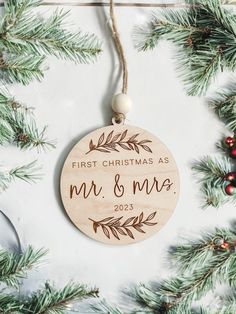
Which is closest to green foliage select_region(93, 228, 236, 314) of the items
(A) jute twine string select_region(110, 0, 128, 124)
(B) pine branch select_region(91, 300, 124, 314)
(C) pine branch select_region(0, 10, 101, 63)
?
(B) pine branch select_region(91, 300, 124, 314)

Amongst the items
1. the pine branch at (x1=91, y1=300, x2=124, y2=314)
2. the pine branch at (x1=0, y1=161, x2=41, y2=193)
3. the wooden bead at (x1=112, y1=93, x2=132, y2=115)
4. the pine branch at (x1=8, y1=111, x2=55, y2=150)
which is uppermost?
the wooden bead at (x1=112, y1=93, x2=132, y2=115)

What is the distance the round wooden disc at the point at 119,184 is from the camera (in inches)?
29.1

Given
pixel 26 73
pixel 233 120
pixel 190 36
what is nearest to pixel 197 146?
pixel 233 120

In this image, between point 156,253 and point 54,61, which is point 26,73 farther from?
point 156,253

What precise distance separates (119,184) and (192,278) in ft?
0.60

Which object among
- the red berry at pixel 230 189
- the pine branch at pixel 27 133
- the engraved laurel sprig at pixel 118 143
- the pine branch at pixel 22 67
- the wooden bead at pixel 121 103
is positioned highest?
the pine branch at pixel 22 67

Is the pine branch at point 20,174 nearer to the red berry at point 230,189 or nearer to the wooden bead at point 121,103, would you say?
the wooden bead at point 121,103

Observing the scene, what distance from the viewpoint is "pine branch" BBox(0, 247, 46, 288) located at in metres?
0.72

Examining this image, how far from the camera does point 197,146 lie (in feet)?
2.51

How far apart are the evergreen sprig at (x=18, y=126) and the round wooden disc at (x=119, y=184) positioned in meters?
0.06

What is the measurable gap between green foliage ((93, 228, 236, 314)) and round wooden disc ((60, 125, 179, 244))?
7 centimetres

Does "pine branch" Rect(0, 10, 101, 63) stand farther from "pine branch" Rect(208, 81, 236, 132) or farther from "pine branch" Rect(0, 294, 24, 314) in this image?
"pine branch" Rect(0, 294, 24, 314)

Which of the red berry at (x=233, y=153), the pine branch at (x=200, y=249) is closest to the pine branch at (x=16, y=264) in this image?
the pine branch at (x=200, y=249)

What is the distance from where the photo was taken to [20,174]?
740mm
